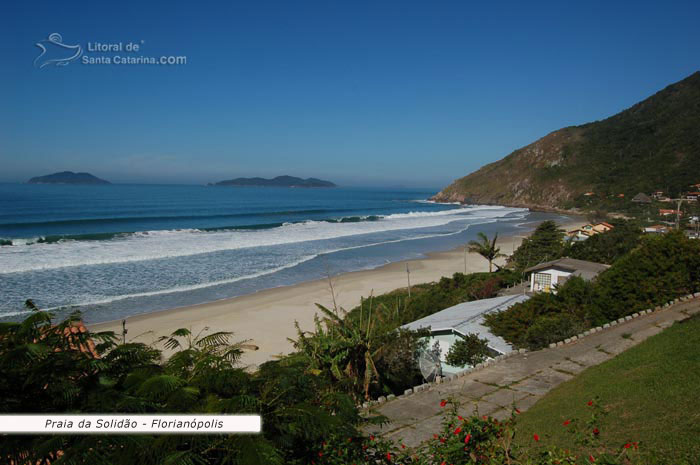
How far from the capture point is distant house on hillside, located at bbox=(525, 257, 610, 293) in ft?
64.6

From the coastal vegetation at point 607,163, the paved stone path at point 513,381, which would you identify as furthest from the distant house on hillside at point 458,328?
the coastal vegetation at point 607,163

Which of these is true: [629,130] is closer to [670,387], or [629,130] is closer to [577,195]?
[577,195]

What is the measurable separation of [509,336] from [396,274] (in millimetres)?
16545

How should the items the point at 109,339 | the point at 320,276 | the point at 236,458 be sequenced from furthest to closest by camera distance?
the point at 320,276
the point at 109,339
the point at 236,458

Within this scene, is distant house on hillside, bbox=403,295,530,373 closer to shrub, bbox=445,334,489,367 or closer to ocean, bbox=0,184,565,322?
shrub, bbox=445,334,489,367

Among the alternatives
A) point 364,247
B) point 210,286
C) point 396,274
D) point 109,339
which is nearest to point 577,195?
point 364,247

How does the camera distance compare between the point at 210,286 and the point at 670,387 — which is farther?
the point at 210,286

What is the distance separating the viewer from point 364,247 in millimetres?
40625

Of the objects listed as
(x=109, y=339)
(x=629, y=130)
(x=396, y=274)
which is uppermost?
(x=629, y=130)

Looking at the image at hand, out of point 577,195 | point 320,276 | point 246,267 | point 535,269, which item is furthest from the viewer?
point 577,195

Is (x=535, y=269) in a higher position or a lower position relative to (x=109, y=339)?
lower

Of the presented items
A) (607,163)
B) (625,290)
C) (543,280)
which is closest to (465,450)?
(625,290)
